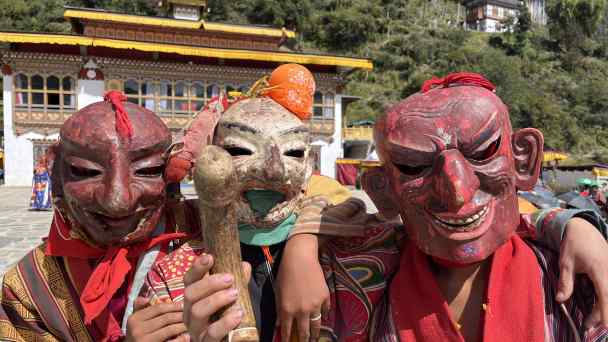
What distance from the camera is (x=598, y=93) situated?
41.8 meters

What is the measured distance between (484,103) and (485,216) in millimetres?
353

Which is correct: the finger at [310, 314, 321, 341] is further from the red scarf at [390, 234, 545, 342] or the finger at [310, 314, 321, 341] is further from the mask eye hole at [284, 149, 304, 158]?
the mask eye hole at [284, 149, 304, 158]

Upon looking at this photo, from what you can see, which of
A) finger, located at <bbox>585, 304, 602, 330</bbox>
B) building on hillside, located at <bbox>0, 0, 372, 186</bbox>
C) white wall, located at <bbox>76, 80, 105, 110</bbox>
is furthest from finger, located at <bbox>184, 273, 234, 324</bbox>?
white wall, located at <bbox>76, 80, 105, 110</bbox>

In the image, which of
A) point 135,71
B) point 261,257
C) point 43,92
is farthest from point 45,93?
point 261,257

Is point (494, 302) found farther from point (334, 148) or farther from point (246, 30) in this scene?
point (246, 30)

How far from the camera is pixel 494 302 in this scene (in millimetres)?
1477

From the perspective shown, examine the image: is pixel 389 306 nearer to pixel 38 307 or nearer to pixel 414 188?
pixel 414 188

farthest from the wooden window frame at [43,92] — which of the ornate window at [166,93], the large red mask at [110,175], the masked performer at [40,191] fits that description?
the large red mask at [110,175]

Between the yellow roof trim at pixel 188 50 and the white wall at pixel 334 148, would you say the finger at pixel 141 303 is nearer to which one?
the yellow roof trim at pixel 188 50

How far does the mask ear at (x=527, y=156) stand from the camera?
1.53 metres

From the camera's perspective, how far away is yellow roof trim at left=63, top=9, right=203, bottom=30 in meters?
21.2

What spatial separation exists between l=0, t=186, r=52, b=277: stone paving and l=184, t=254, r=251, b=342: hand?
16.4 ft

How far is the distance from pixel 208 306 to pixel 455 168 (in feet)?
2.62

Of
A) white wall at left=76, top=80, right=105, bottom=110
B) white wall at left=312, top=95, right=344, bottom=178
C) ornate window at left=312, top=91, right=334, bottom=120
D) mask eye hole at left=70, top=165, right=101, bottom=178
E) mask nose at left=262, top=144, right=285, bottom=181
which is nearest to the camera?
mask nose at left=262, top=144, right=285, bottom=181
